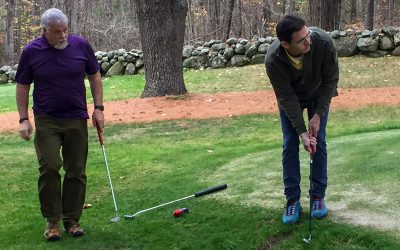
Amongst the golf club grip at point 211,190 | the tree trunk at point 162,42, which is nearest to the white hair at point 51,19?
the golf club grip at point 211,190

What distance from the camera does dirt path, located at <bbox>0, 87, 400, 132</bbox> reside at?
430 inches

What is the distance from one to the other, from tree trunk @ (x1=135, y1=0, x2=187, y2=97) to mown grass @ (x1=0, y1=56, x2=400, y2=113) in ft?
3.52

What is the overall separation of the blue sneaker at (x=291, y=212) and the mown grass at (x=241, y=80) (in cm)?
956

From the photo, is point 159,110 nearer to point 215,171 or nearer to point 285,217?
point 215,171

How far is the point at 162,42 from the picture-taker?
1255 centimetres

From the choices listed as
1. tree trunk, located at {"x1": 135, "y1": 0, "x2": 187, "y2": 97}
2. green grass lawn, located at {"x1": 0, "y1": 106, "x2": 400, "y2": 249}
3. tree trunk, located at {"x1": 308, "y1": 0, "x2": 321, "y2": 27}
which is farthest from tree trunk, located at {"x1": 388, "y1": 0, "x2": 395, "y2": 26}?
green grass lawn, located at {"x1": 0, "y1": 106, "x2": 400, "y2": 249}

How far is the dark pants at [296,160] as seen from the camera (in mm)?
4066

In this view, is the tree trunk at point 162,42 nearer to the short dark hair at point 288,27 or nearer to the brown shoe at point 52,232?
the brown shoe at point 52,232

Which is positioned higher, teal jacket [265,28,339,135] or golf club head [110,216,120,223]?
teal jacket [265,28,339,135]

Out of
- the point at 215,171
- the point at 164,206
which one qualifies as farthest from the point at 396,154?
the point at 164,206

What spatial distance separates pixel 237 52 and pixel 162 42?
17.6ft

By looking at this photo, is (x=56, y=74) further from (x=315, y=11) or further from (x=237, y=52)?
(x=237, y=52)

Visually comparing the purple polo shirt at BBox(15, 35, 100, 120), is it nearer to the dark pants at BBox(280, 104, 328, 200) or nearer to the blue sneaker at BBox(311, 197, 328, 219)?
the dark pants at BBox(280, 104, 328, 200)

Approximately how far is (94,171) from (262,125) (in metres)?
3.66
